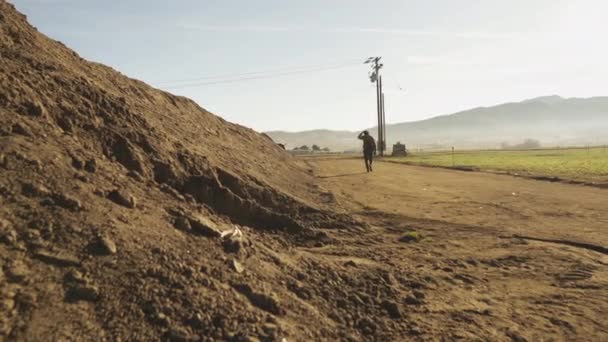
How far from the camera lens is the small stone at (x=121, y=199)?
182 inches

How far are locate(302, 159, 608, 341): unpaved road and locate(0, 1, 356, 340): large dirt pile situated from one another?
118cm

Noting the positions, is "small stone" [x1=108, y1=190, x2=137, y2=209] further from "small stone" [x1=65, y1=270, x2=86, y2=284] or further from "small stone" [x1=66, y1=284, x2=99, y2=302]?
"small stone" [x1=66, y1=284, x2=99, y2=302]

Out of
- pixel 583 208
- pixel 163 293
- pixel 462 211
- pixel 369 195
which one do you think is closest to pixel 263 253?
pixel 163 293

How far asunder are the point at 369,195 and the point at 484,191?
14.2 feet

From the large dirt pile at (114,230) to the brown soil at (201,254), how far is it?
14mm

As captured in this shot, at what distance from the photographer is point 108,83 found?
9.16 metres

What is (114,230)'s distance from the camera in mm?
4004

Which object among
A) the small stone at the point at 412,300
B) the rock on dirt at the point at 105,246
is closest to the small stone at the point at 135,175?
the rock on dirt at the point at 105,246

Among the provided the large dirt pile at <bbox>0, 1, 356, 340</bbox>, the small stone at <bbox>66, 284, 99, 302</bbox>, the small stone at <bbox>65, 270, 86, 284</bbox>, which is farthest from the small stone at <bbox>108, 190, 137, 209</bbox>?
the small stone at <bbox>66, 284, 99, 302</bbox>

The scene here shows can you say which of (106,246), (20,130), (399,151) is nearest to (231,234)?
(106,246)

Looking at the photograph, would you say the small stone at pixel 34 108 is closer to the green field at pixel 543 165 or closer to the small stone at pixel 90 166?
the small stone at pixel 90 166

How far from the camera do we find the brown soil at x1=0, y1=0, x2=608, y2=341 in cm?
337

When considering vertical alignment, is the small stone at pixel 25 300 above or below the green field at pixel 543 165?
above

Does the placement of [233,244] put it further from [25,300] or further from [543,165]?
[543,165]
